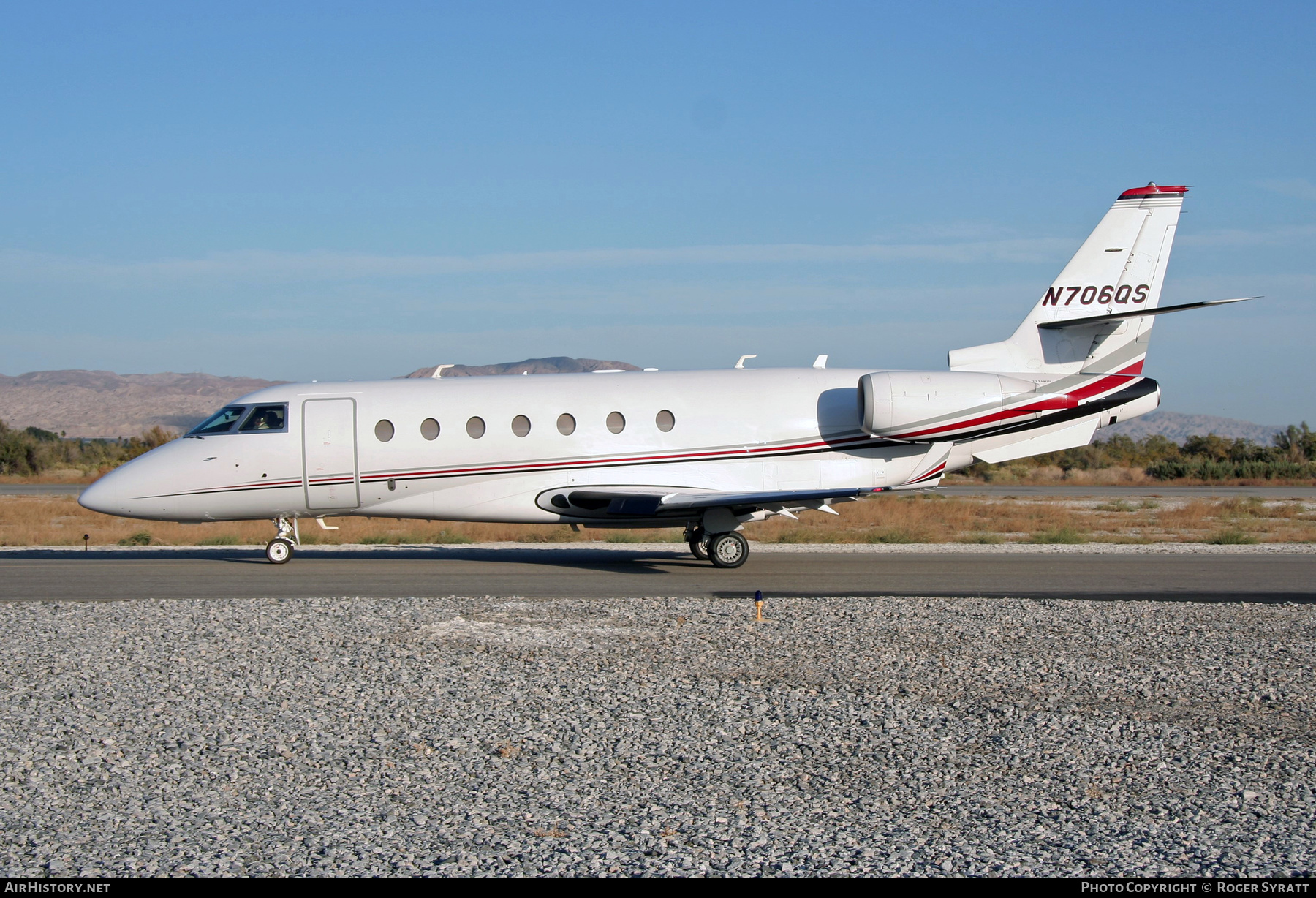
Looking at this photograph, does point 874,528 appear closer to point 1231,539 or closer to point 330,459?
point 1231,539

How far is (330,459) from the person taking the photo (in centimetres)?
1605

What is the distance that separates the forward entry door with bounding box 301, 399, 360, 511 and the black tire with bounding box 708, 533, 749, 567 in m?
5.50

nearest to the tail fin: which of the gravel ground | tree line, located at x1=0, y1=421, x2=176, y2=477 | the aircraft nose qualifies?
the gravel ground

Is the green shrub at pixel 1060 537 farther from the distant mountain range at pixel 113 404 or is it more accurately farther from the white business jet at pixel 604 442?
the distant mountain range at pixel 113 404

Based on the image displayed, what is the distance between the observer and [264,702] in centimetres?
730

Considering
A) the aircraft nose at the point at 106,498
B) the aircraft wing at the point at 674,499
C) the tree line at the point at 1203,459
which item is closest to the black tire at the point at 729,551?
the aircraft wing at the point at 674,499

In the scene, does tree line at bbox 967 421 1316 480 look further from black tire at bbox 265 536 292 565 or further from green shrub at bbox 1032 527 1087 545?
black tire at bbox 265 536 292 565

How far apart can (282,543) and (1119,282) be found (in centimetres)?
1379

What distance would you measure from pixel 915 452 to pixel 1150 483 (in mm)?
35559

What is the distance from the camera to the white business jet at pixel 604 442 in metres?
15.9

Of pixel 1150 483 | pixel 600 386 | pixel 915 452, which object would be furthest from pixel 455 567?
pixel 1150 483

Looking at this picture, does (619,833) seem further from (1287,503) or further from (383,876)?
(1287,503)

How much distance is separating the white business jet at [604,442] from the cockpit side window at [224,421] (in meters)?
0.03

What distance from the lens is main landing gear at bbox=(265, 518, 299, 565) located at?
1659 centimetres
